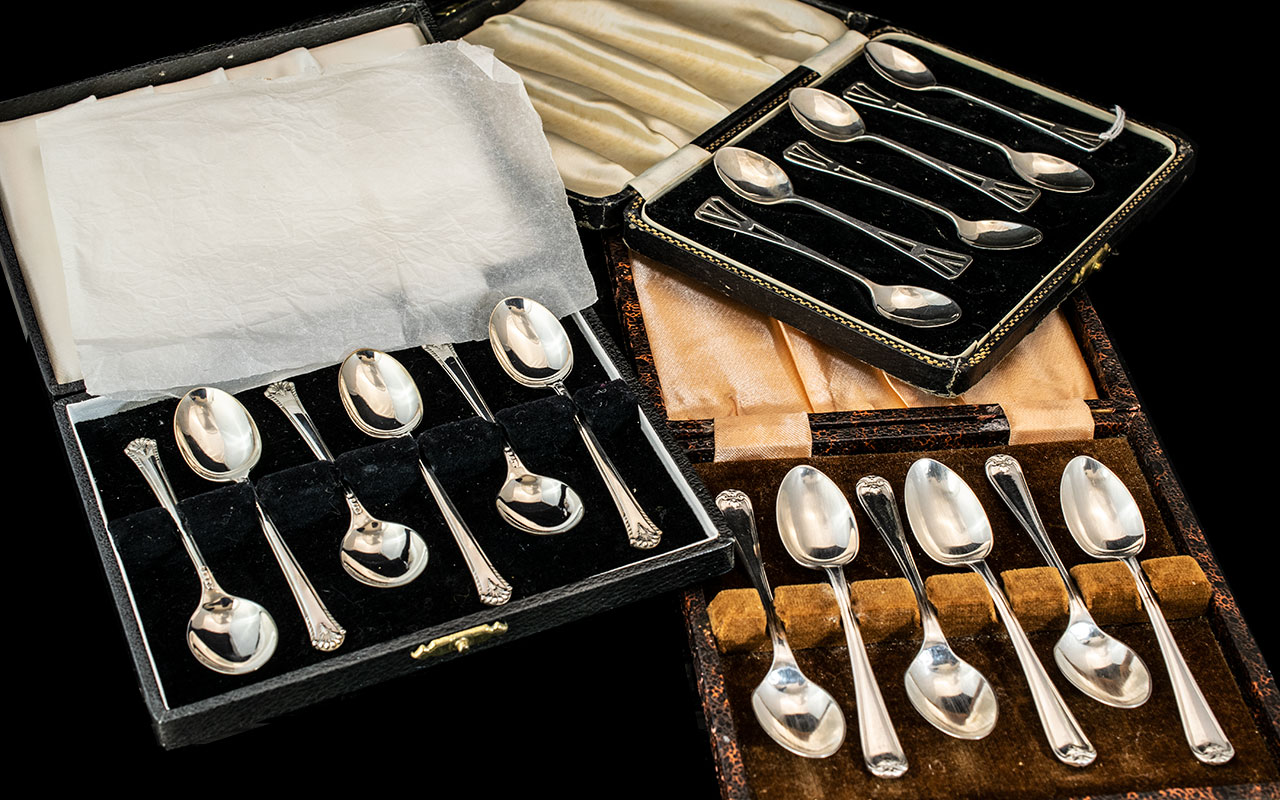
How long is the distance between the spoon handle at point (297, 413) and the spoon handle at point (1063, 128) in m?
1.20

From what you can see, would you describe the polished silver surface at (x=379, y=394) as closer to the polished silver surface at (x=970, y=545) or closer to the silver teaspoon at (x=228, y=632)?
the silver teaspoon at (x=228, y=632)

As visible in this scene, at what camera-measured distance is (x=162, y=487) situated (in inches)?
53.2

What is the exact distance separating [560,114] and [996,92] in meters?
0.75

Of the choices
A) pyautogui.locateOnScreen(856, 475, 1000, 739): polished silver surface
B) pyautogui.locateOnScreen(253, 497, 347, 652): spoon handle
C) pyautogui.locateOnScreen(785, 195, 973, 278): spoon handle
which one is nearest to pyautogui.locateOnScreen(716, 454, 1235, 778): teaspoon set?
pyautogui.locateOnScreen(856, 475, 1000, 739): polished silver surface

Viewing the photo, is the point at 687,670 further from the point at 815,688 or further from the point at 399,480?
the point at 399,480

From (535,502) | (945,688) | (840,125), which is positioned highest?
(840,125)

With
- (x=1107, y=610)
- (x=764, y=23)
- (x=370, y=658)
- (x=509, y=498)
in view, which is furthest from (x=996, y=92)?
(x=370, y=658)

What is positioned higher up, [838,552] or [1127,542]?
[838,552]

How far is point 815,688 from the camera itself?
1.18 meters

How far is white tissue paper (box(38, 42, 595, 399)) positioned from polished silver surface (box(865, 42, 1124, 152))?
658mm

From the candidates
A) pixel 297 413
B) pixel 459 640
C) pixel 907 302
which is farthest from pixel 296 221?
pixel 907 302

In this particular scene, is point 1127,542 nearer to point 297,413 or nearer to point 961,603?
point 961,603

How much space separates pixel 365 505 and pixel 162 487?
0.24 meters

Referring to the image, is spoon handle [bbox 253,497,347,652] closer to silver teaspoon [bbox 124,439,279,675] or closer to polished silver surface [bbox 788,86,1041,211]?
silver teaspoon [bbox 124,439,279,675]
